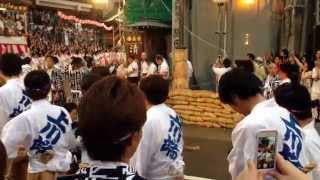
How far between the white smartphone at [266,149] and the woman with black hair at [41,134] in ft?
8.90

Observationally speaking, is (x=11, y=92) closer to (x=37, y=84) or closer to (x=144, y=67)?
(x=37, y=84)

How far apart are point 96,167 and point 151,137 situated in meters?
2.13

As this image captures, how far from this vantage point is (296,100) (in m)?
3.53

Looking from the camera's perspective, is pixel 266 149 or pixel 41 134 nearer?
pixel 266 149

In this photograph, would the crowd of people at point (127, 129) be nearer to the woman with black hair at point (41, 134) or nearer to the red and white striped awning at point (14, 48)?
the woman with black hair at point (41, 134)

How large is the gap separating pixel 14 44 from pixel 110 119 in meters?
14.4

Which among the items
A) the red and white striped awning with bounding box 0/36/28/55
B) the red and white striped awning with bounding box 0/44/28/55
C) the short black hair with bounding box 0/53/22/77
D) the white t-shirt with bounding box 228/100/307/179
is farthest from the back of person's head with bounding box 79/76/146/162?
the red and white striped awning with bounding box 0/36/28/55

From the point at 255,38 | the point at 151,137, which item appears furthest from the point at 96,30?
the point at 151,137

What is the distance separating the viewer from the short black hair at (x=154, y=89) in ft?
13.4

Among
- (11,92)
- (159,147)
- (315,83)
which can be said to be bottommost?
(315,83)

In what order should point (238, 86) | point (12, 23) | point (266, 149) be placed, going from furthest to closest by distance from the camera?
1. point (12, 23)
2. point (238, 86)
3. point (266, 149)

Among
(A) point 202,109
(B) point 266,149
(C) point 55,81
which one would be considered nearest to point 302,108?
(B) point 266,149

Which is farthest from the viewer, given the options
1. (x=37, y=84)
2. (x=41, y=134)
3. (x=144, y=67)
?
(x=144, y=67)

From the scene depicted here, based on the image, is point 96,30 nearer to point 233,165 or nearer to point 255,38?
point 255,38
